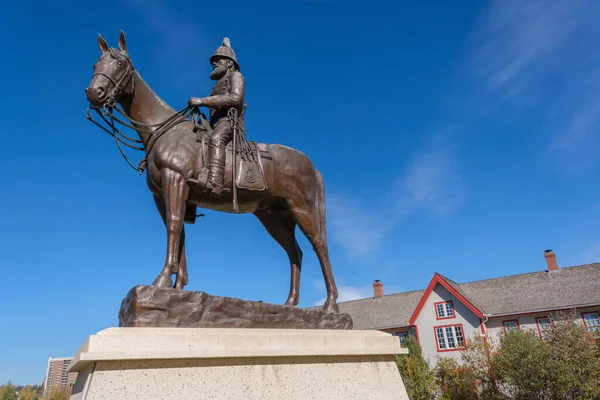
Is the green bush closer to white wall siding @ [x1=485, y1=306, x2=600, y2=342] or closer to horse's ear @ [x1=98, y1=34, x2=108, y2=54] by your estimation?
white wall siding @ [x1=485, y1=306, x2=600, y2=342]

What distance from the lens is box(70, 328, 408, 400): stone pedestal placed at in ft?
11.7

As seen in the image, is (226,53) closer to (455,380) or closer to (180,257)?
(180,257)

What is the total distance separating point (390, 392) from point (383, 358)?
401mm

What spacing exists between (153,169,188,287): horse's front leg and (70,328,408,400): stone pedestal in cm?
95

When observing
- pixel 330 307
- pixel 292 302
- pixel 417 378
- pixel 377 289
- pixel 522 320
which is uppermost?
pixel 377 289

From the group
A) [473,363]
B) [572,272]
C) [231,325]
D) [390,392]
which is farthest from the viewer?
[572,272]

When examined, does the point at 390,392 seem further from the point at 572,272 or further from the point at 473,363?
the point at 572,272

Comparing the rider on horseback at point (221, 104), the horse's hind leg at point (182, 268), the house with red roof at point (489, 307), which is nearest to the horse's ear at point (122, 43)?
the rider on horseback at point (221, 104)

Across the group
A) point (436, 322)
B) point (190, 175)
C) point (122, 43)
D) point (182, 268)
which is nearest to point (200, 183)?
point (190, 175)

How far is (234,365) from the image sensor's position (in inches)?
161

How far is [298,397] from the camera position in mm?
4289

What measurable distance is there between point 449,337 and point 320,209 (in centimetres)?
2841

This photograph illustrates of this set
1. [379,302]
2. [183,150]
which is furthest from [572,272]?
[183,150]

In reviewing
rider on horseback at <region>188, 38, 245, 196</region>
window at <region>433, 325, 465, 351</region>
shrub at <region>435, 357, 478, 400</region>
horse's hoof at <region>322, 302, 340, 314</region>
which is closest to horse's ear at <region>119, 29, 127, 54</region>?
rider on horseback at <region>188, 38, 245, 196</region>
